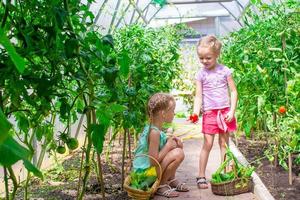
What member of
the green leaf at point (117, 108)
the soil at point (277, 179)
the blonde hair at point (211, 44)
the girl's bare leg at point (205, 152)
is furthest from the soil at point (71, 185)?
the green leaf at point (117, 108)

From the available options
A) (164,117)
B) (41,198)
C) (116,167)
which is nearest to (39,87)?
(164,117)

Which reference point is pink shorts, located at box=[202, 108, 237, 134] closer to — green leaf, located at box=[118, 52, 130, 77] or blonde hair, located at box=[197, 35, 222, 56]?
blonde hair, located at box=[197, 35, 222, 56]

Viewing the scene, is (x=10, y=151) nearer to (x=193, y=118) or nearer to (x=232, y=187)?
(x=193, y=118)

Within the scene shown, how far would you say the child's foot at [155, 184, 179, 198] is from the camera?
10.7 ft

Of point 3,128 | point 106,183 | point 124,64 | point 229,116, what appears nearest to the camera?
point 3,128

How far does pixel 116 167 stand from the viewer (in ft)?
14.6

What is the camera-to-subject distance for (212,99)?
3607 millimetres

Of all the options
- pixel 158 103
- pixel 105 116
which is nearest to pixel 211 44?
pixel 158 103

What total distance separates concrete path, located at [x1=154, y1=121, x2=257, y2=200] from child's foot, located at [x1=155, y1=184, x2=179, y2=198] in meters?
0.04

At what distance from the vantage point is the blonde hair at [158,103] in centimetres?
322

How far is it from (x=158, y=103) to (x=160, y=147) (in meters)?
0.36

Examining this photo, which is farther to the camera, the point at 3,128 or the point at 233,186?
the point at 233,186

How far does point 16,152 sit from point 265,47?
11.3 ft

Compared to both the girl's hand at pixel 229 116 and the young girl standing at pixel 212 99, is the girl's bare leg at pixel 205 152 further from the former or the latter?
the girl's hand at pixel 229 116
